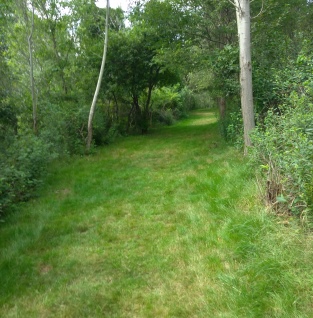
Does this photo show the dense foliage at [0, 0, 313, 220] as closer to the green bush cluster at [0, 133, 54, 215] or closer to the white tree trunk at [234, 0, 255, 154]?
the green bush cluster at [0, 133, 54, 215]

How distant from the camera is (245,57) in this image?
6754 mm

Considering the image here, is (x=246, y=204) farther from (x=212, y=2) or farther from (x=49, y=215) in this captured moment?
(x=212, y=2)

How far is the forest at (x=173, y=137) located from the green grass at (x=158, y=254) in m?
0.02

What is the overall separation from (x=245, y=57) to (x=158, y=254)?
481 cm

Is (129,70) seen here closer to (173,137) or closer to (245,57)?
(173,137)

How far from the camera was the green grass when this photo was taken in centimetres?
284

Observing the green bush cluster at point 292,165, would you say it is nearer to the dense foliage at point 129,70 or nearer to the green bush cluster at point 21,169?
the dense foliage at point 129,70

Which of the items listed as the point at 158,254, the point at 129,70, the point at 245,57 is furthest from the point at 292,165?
the point at 129,70

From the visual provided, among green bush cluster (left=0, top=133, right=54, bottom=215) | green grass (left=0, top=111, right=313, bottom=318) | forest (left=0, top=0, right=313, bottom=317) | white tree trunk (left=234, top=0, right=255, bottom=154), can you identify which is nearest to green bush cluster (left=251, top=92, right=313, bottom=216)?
forest (left=0, top=0, right=313, bottom=317)

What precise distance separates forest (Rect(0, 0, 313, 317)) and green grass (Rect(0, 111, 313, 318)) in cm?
2

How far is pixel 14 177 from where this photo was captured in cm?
577

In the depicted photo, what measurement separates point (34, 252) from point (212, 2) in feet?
31.1

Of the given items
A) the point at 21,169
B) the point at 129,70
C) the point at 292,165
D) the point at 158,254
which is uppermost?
the point at 129,70

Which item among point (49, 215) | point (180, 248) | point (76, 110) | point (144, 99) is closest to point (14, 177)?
point (49, 215)
